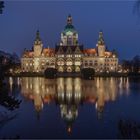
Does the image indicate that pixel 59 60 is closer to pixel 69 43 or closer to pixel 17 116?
pixel 69 43

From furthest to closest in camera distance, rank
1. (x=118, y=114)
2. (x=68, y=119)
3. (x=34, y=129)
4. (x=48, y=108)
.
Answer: (x=48, y=108)
(x=118, y=114)
(x=68, y=119)
(x=34, y=129)

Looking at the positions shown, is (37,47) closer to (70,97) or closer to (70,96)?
(70,96)

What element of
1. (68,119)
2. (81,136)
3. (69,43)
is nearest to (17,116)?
(68,119)

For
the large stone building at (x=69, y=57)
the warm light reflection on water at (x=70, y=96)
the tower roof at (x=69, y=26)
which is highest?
the tower roof at (x=69, y=26)

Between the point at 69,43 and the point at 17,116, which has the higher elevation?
the point at 69,43

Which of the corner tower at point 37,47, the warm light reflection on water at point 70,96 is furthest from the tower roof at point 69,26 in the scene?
the warm light reflection on water at point 70,96

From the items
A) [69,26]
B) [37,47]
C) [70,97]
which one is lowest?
[70,97]

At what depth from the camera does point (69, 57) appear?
438 ft

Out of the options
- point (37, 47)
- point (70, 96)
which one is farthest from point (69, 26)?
point (70, 96)

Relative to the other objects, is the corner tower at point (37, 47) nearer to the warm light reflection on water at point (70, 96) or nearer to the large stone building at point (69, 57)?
the large stone building at point (69, 57)

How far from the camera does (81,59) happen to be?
134125mm

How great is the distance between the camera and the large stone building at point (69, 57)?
133000mm

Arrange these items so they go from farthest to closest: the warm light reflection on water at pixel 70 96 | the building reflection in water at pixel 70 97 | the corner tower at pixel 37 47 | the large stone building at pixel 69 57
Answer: the corner tower at pixel 37 47
the large stone building at pixel 69 57
the warm light reflection on water at pixel 70 96
the building reflection in water at pixel 70 97

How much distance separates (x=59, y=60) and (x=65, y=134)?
384ft
